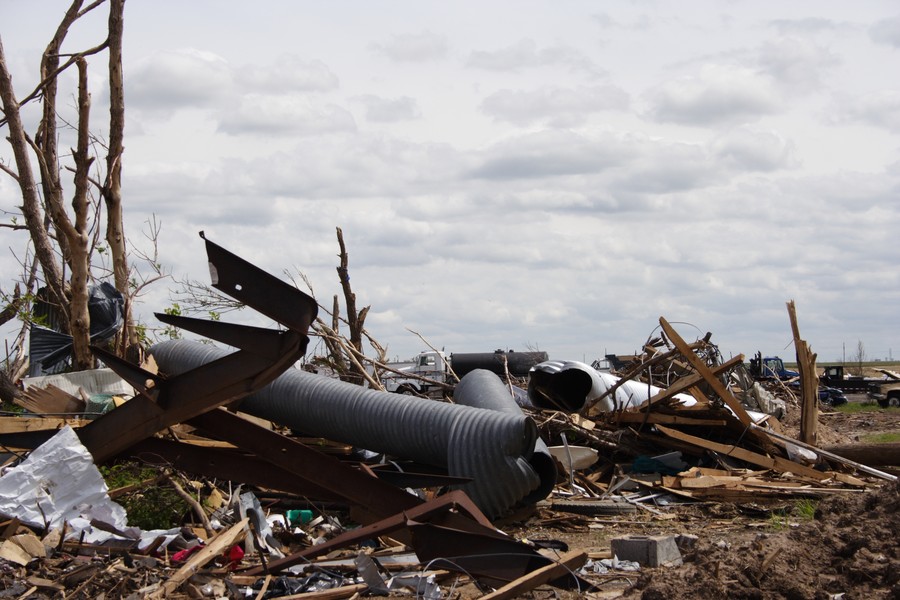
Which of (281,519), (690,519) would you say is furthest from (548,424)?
(281,519)

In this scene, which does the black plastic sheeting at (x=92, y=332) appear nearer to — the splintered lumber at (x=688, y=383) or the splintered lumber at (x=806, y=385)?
the splintered lumber at (x=688, y=383)

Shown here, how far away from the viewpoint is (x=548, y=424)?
1145 cm

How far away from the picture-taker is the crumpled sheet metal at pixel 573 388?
13383 millimetres

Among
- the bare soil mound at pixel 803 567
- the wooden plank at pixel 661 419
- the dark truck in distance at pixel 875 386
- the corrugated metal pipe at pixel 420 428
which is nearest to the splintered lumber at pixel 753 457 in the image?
the wooden plank at pixel 661 419

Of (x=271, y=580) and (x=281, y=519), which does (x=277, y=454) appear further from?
(x=271, y=580)

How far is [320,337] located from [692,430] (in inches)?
194

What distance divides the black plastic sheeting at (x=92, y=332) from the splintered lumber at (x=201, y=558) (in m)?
5.68

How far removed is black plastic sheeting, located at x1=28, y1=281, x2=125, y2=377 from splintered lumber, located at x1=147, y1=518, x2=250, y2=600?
5684 millimetres

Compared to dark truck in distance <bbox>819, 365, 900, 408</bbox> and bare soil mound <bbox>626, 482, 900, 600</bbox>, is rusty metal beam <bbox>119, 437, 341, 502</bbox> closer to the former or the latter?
bare soil mound <bbox>626, 482, 900, 600</bbox>

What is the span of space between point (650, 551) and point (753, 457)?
4.73 meters

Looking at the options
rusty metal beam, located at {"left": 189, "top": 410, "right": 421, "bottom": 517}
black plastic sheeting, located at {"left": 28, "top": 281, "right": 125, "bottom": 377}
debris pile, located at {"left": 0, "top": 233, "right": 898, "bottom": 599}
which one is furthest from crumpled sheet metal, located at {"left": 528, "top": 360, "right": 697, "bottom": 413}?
rusty metal beam, located at {"left": 189, "top": 410, "right": 421, "bottom": 517}

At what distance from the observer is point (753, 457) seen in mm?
10742

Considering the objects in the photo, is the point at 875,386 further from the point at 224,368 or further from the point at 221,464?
the point at 224,368

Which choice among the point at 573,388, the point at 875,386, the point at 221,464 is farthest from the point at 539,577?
the point at 875,386
